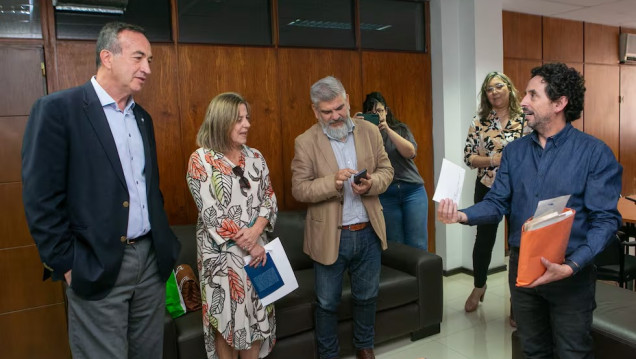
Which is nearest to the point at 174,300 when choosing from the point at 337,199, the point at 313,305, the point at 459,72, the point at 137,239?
the point at 313,305

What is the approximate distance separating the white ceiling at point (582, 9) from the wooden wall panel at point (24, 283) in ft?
15.3

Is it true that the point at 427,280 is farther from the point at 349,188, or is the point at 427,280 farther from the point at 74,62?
the point at 74,62

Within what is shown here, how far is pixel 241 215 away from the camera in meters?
2.26

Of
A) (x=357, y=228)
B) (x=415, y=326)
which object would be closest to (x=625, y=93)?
(x=415, y=326)

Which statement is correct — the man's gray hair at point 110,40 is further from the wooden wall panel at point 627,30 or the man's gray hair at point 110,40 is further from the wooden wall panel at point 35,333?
the wooden wall panel at point 627,30

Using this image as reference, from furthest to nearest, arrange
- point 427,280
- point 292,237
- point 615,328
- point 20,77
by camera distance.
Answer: point 292,237, point 427,280, point 20,77, point 615,328

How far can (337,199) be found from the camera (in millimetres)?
2445

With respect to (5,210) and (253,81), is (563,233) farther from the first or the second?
(5,210)

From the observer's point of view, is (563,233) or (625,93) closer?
(563,233)

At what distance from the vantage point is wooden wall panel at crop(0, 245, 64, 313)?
2869 millimetres

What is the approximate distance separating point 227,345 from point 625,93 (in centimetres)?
633

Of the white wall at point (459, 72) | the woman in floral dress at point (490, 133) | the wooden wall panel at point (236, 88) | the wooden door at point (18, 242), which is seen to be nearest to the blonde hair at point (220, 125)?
the wooden wall panel at point (236, 88)

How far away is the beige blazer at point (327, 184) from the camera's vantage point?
243cm

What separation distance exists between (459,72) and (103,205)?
3622mm
